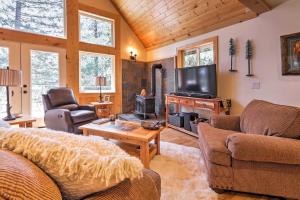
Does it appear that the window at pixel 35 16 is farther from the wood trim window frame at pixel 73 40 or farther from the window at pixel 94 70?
the window at pixel 94 70

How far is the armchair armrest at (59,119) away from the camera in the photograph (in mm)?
3406

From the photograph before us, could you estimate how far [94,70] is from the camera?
5902mm

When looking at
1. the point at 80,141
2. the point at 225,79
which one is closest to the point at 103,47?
the point at 225,79

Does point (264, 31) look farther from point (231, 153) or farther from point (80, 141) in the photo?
point (80, 141)

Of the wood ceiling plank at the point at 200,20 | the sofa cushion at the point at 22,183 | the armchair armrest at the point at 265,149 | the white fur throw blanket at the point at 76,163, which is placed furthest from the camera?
the wood ceiling plank at the point at 200,20

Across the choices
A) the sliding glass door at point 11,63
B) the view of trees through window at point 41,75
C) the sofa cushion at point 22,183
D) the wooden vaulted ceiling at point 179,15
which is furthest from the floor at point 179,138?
the sliding glass door at point 11,63

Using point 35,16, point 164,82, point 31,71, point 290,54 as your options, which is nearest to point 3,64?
point 31,71

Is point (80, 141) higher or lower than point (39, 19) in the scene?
lower

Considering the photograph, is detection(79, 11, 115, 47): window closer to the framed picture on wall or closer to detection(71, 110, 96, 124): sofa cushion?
detection(71, 110, 96, 124): sofa cushion

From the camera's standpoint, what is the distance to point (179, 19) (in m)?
4.70

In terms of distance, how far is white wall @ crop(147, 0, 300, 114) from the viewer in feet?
9.72

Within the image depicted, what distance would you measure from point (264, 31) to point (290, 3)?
508mm

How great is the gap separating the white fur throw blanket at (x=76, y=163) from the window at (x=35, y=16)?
192 inches

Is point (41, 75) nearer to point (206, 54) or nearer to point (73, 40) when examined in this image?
point (73, 40)
